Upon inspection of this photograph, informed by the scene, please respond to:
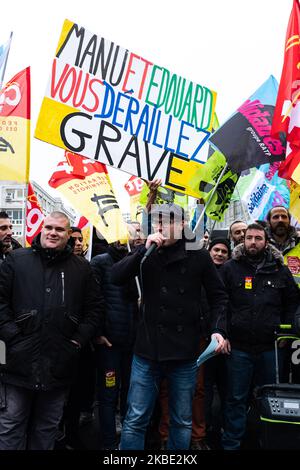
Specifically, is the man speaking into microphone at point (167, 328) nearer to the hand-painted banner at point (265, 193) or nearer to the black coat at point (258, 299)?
the black coat at point (258, 299)

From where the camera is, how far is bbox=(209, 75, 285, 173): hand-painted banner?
4301mm

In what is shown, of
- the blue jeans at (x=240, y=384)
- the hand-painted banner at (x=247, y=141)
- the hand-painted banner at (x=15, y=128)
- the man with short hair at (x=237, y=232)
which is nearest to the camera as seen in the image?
the blue jeans at (x=240, y=384)

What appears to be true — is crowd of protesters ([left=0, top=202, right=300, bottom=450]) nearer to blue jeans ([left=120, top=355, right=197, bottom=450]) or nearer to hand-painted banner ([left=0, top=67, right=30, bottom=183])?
blue jeans ([left=120, top=355, right=197, bottom=450])

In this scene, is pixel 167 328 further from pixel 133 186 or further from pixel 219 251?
pixel 133 186

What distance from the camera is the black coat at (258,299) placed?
378cm

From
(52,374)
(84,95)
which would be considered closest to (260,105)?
(84,95)

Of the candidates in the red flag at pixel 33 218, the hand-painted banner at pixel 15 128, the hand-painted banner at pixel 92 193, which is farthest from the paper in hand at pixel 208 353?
the red flag at pixel 33 218

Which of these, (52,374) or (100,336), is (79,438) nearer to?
(100,336)

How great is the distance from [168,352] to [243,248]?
1.40 meters

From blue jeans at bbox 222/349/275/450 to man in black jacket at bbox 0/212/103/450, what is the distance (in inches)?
51.2

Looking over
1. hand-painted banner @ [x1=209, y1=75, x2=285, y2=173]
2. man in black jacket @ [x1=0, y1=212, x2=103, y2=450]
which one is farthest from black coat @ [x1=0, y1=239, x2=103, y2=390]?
hand-painted banner @ [x1=209, y1=75, x2=285, y2=173]

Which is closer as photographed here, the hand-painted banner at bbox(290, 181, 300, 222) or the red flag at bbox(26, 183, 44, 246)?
the hand-painted banner at bbox(290, 181, 300, 222)

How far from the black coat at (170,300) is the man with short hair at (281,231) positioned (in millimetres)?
1432

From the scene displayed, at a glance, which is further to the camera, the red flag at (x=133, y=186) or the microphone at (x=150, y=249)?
the red flag at (x=133, y=186)
